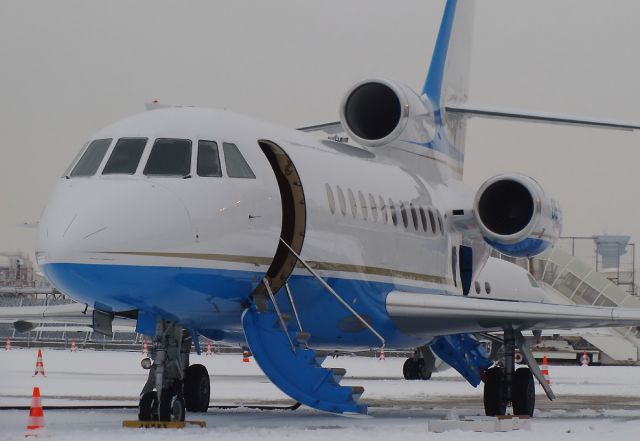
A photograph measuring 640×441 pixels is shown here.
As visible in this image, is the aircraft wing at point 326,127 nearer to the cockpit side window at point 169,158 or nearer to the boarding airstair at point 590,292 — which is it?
the cockpit side window at point 169,158

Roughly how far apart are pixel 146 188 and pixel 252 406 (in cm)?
723

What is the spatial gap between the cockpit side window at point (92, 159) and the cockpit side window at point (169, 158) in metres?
0.59

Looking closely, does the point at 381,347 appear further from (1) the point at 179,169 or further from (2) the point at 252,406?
(1) the point at 179,169

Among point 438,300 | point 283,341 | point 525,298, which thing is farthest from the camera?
point 525,298

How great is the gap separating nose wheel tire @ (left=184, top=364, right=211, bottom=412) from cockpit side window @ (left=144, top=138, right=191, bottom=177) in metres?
5.35

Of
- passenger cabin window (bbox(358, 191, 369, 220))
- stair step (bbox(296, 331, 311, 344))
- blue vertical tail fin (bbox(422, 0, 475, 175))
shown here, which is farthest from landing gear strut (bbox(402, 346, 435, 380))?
stair step (bbox(296, 331, 311, 344))

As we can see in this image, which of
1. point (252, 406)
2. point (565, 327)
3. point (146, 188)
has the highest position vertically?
point (146, 188)

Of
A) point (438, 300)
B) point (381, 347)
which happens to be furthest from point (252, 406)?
point (438, 300)

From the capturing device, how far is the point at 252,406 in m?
19.0

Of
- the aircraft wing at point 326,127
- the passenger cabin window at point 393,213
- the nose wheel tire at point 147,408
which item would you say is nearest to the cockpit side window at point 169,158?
the nose wheel tire at point 147,408

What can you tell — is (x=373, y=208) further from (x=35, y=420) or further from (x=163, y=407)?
(x=35, y=420)

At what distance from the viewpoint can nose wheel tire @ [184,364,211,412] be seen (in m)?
17.7

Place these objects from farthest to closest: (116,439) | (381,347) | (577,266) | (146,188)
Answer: (577,266), (381,347), (146,188), (116,439)

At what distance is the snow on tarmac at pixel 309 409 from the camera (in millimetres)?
12891
